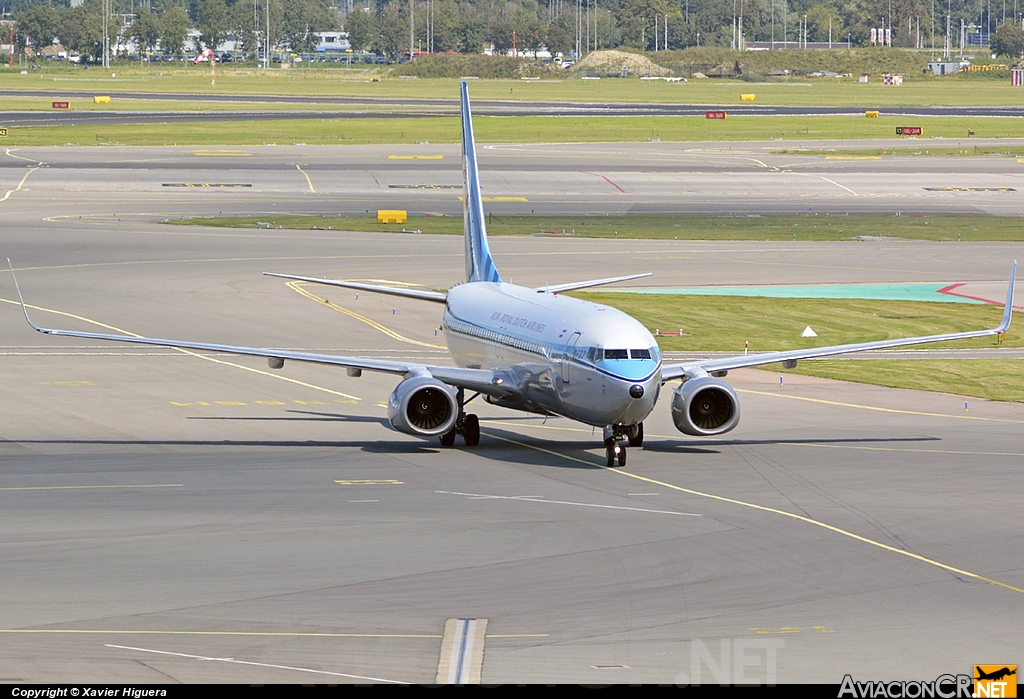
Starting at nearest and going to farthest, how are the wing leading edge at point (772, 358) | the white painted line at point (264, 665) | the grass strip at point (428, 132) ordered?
the white painted line at point (264, 665), the wing leading edge at point (772, 358), the grass strip at point (428, 132)

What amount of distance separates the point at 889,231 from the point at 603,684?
8972 centimetres

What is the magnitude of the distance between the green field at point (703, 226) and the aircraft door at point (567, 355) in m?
62.5

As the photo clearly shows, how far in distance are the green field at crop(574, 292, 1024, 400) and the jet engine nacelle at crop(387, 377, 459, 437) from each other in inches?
830

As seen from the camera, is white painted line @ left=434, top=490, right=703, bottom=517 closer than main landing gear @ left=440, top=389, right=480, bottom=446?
Yes

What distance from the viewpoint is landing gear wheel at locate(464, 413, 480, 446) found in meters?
44.2

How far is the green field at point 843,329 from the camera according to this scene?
185 ft

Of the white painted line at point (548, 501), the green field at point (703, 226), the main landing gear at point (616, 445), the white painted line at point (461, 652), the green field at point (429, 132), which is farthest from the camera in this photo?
the green field at point (429, 132)

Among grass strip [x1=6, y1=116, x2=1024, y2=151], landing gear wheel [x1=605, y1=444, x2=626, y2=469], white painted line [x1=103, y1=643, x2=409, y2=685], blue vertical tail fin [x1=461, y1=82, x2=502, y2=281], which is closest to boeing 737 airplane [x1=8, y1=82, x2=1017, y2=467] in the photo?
landing gear wheel [x1=605, y1=444, x2=626, y2=469]

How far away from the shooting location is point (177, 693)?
1980 cm

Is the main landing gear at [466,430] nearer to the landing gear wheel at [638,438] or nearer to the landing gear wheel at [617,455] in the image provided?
the landing gear wheel at [638,438]

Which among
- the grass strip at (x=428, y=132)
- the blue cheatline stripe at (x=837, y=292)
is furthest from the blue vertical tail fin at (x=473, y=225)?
the grass strip at (x=428, y=132)

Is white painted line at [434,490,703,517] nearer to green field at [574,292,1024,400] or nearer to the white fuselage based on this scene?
the white fuselage

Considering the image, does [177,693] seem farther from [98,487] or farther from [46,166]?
[46,166]

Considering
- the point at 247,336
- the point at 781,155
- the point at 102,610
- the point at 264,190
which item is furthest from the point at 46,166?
the point at 102,610
